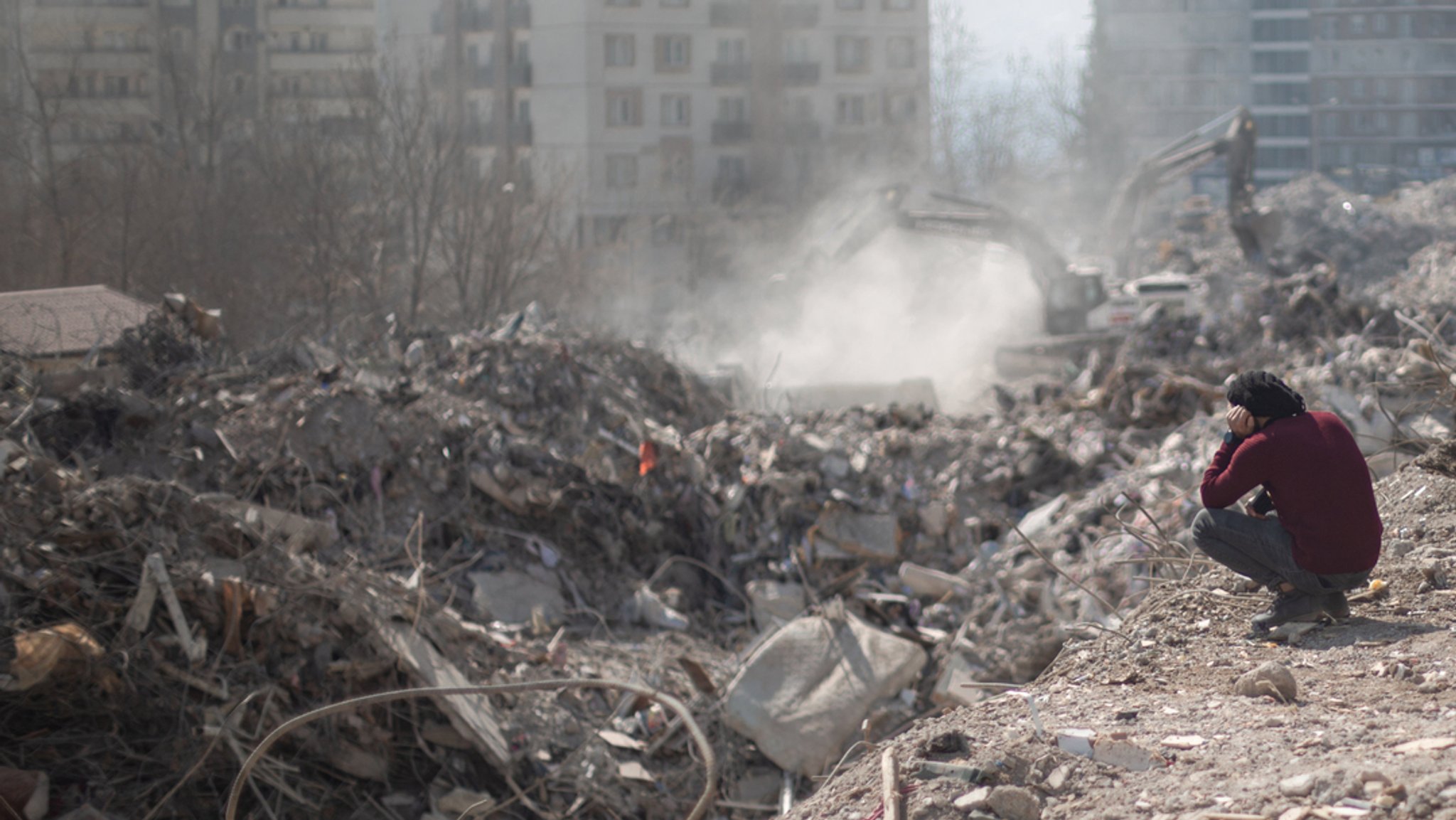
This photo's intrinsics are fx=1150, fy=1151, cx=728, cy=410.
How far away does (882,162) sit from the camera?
1558 inches

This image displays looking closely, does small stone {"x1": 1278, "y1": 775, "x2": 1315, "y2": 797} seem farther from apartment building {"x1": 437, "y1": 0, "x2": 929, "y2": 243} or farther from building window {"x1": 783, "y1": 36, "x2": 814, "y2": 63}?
building window {"x1": 783, "y1": 36, "x2": 814, "y2": 63}

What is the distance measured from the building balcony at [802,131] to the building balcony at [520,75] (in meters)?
8.74

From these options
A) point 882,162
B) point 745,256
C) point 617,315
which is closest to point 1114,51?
point 882,162

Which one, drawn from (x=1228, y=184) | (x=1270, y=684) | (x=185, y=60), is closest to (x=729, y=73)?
(x=1228, y=184)

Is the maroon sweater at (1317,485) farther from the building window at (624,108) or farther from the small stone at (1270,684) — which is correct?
the building window at (624,108)

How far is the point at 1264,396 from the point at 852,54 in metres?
37.2

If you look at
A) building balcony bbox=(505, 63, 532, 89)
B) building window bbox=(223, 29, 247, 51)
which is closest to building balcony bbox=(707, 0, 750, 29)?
building balcony bbox=(505, 63, 532, 89)

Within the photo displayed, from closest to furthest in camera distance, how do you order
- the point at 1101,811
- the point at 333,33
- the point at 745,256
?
the point at 1101,811
the point at 333,33
the point at 745,256

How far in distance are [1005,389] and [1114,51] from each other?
61294 millimetres

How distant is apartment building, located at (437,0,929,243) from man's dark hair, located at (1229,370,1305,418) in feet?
87.5

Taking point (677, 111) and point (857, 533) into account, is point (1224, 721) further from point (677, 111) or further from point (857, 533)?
point (677, 111)

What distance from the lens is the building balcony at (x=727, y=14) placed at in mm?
36812

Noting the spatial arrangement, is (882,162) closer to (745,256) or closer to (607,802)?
(745,256)

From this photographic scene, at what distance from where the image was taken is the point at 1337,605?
443cm
